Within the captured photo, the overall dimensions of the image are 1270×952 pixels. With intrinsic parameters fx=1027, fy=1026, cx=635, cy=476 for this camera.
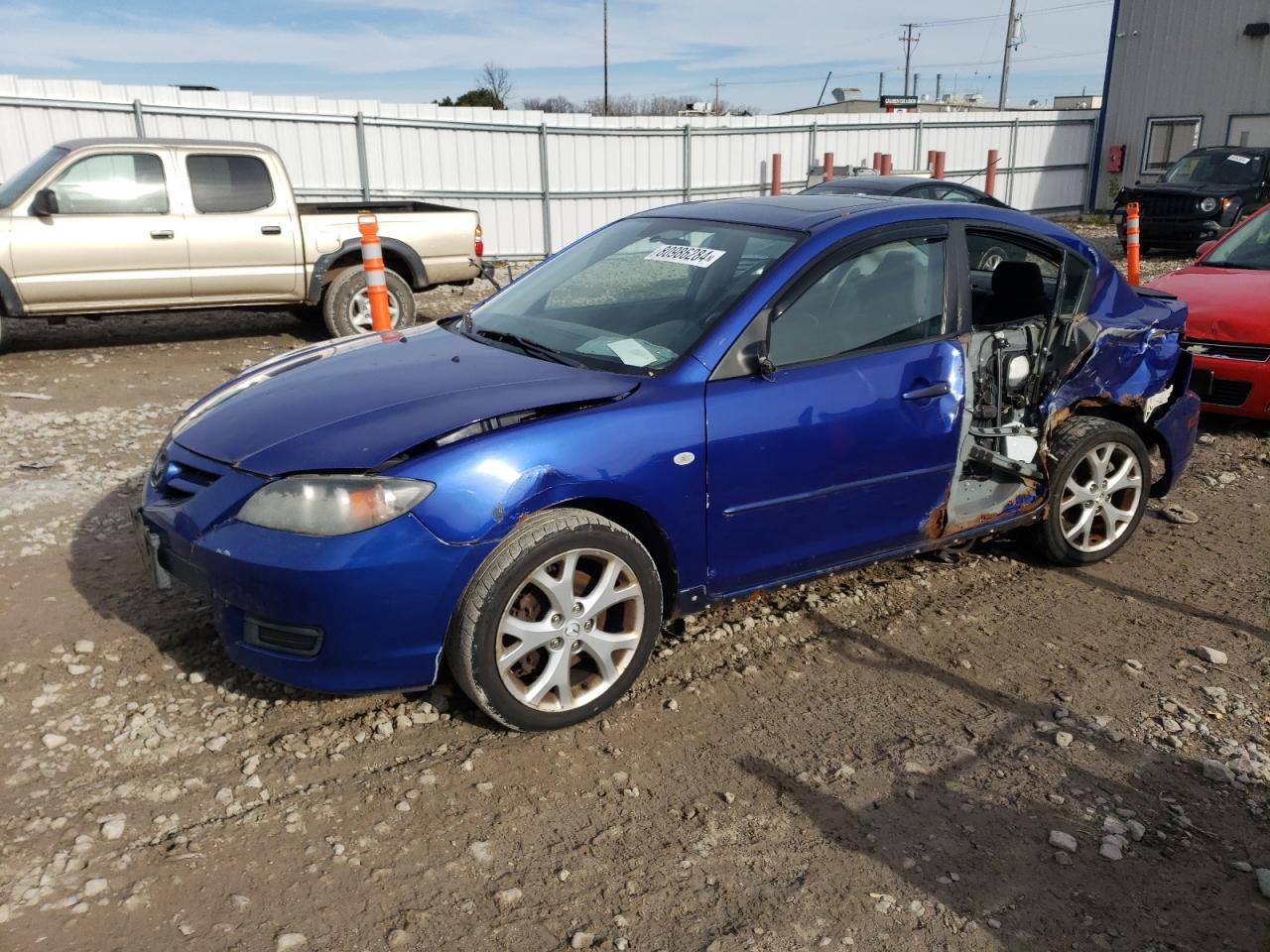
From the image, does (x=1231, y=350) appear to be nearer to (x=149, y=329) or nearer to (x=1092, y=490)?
(x=1092, y=490)

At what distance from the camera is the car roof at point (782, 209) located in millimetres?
4094

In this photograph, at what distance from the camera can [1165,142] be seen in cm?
2564

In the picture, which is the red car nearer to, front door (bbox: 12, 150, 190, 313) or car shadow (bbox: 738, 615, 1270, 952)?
car shadow (bbox: 738, 615, 1270, 952)

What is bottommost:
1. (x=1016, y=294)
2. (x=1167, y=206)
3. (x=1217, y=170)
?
(x=1167, y=206)

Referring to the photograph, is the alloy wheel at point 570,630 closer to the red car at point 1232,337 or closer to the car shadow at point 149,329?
the red car at point 1232,337

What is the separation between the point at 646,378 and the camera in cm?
354

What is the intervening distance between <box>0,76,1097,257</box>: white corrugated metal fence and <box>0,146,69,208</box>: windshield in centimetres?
497

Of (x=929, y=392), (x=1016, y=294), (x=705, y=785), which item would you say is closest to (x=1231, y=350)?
(x=1016, y=294)

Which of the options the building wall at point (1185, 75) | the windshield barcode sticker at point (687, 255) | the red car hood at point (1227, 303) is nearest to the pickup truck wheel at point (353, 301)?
the windshield barcode sticker at point (687, 255)

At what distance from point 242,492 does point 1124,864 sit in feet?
9.11

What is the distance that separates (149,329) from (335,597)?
8.60m

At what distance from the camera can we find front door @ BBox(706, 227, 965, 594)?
3.60 metres

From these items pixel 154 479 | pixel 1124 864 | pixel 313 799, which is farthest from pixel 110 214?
pixel 1124 864

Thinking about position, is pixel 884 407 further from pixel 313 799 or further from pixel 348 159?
pixel 348 159
